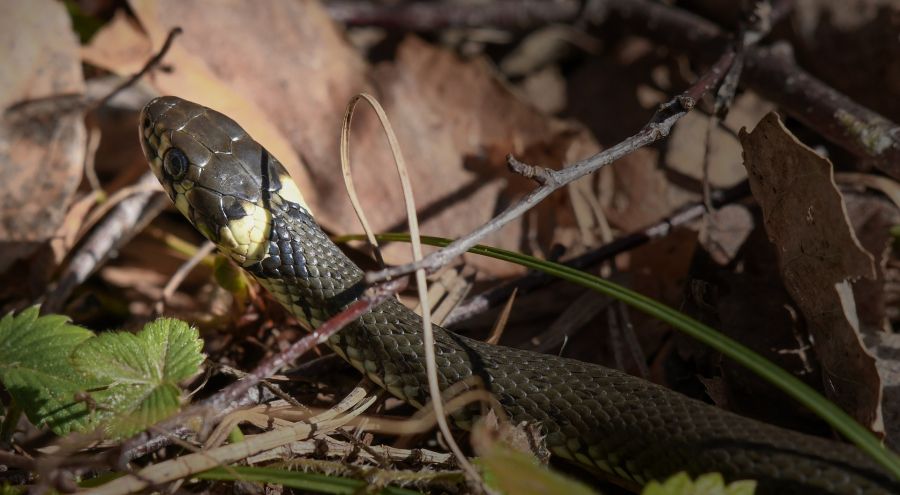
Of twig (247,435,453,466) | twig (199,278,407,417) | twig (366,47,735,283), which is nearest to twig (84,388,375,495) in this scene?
twig (247,435,453,466)

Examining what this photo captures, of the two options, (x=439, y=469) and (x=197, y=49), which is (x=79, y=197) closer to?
(x=197, y=49)

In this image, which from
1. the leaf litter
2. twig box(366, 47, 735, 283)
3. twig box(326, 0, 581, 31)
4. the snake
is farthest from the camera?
twig box(326, 0, 581, 31)

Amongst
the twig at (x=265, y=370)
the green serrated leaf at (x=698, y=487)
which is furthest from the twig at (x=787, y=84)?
the twig at (x=265, y=370)

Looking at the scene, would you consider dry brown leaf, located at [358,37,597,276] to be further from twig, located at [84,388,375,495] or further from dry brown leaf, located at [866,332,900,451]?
dry brown leaf, located at [866,332,900,451]

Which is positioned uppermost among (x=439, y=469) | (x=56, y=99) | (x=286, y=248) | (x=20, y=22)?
(x=20, y=22)

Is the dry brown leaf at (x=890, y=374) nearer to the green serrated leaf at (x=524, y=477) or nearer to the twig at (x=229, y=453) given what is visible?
the green serrated leaf at (x=524, y=477)

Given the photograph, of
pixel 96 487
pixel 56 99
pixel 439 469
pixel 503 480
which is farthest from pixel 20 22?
pixel 503 480
